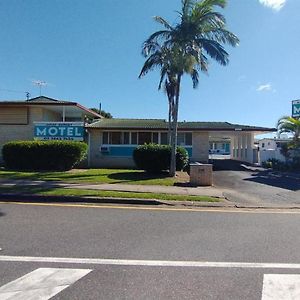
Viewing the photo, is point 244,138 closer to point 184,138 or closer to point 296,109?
point 296,109

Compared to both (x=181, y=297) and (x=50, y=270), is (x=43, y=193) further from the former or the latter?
(x=181, y=297)

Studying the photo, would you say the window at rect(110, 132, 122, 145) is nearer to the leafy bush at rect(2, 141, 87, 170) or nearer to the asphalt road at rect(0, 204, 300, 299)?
the leafy bush at rect(2, 141, 87, 170)

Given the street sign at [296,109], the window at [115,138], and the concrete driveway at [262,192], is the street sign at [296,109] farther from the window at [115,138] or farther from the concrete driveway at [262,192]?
the window at [115,138]

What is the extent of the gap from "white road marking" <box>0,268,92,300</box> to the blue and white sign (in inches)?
841

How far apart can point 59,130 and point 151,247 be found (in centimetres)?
2050

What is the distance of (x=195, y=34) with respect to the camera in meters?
19.2

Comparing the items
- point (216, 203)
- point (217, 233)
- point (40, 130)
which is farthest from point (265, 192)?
point (40, 130)

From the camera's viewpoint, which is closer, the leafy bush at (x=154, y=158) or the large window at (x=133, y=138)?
the leafy bush at (x=154, y=158)

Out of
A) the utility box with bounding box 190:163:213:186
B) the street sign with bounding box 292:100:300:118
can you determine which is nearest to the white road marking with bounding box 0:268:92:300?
the utility box with bounding box 190:163:213:186

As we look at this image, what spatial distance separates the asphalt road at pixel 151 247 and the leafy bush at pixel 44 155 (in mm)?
10829

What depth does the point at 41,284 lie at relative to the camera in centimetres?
490

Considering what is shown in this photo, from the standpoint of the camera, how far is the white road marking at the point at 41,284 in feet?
14.9

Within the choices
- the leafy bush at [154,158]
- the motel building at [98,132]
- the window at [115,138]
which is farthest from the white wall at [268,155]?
the leafy bush at [154,158]

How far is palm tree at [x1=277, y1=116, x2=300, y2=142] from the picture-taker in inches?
1058
